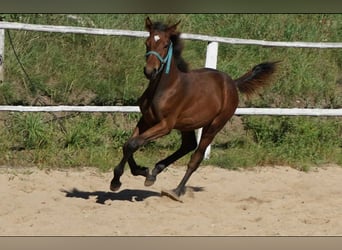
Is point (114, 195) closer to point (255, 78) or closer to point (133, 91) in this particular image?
point (255, 78)

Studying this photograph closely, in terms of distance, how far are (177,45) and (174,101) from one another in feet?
1.33

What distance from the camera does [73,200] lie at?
5.51 metres

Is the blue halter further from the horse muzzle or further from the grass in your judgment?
the grass

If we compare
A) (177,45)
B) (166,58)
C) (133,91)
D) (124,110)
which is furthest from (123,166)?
(133,91)

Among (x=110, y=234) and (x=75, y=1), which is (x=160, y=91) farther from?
(x=75, y=1)

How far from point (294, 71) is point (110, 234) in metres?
4.94

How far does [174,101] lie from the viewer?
524 centimetres

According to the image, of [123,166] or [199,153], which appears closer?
[123,166]

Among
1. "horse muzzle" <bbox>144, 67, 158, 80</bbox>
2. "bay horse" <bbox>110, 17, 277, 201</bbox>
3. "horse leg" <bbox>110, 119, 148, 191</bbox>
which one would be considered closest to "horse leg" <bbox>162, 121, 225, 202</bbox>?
"bay horse" <bbox>110, 17, 277, 201</bbox>

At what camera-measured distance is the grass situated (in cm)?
707

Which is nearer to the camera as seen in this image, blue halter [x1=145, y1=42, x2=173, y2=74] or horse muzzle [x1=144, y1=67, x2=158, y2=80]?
horse muzzle [x1=144, y1=67, x2=158, y2=80]

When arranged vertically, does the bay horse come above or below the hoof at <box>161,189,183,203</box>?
above

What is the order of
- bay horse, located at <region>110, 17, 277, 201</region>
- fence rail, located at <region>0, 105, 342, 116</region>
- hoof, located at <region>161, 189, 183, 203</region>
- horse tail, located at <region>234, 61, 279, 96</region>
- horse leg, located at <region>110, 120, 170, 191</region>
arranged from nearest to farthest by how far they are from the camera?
1. bay horse, located at <region>110, 17, 277, 201</region>
2. horse leg, located at <region>110, 120, 170, 191</region>
3. hoof, located at <region>161, 189, 183, 203</region>
4. horse tail, located at <region>234, 61, 279, 96</region>
5. fence rail, located at <region>0, 105, 342, 116</region>

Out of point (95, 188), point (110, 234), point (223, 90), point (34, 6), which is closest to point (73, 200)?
point (95, 188)
